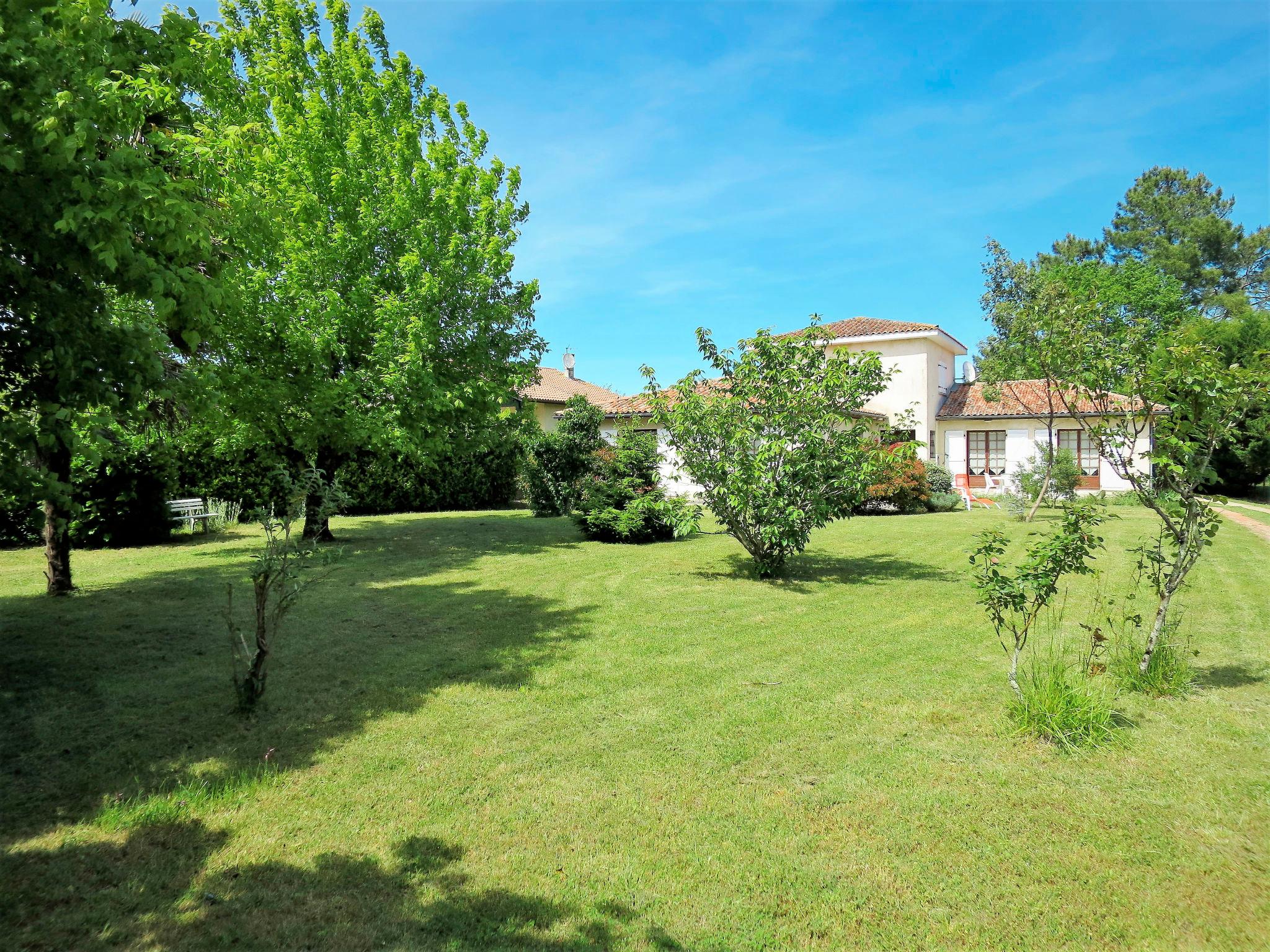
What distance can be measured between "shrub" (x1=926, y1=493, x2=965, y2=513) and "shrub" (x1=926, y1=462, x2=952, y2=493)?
40cm

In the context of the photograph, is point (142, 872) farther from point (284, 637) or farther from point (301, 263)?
point (301, 263)

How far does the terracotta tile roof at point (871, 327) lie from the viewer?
3225cm

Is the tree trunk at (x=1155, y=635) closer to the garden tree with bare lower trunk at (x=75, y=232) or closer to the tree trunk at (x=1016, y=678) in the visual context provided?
the tree trunk at (x=1016, y=678)

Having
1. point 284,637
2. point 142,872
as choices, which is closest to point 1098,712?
point 142,872

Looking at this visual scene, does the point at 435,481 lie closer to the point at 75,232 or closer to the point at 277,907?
the point at 75,232

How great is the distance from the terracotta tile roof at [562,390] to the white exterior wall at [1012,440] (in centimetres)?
1663

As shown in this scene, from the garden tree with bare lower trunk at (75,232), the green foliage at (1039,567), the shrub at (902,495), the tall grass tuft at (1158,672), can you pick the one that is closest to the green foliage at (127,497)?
the garden tree with bare lower trunk at (75,232)

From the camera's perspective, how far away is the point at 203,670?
6656 mm

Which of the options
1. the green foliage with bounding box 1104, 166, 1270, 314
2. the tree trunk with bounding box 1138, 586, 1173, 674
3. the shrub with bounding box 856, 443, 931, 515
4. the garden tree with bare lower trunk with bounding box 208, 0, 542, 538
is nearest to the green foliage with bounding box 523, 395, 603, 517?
the garden tree with bare lower trunk with bounding box 208, 0, 542, 538

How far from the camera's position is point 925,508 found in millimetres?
25203

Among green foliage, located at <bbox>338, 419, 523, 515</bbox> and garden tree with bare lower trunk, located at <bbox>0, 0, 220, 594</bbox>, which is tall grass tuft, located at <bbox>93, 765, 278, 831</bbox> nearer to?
garden tree with bare lower trunk, located at <bbox>0, 0, 220, 594</bbox>

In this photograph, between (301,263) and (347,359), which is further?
(347,359)

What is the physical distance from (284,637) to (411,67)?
12363 mm

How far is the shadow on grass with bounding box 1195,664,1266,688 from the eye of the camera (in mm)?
6223
